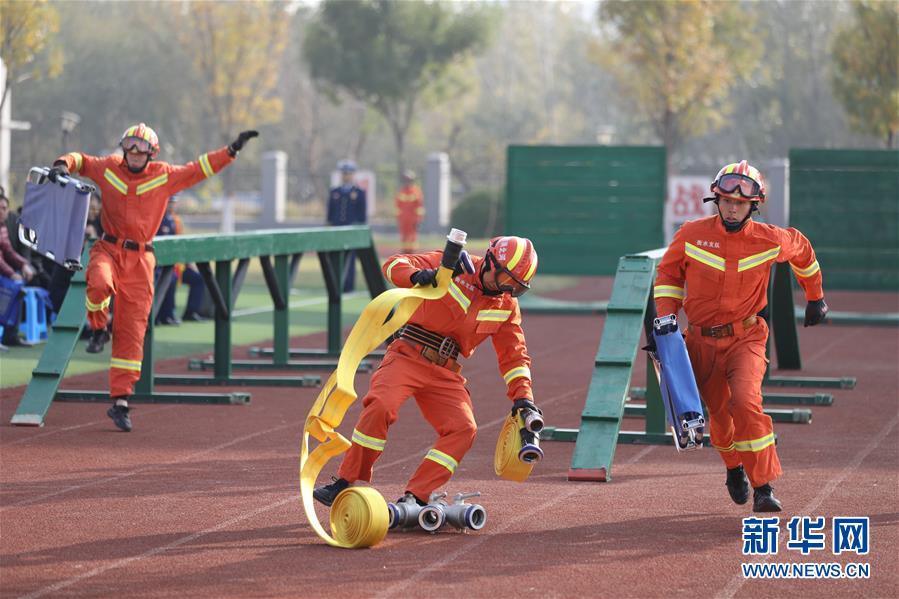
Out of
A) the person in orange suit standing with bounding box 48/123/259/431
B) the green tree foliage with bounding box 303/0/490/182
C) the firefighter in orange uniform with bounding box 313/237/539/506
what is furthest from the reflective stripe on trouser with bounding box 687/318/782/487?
the green tree foliage with bounding box 303/0/490/182

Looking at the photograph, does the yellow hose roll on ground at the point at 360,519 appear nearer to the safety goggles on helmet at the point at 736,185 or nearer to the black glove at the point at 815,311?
the safety goggles on helmet at the point at 736,185

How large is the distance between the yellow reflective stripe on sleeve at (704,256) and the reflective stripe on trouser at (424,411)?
151cm

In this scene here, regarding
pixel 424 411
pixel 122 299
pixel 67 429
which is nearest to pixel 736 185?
pixel 424 411

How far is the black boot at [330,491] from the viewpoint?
8453mm

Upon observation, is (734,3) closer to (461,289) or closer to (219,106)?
(219,106)

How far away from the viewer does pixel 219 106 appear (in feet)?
184

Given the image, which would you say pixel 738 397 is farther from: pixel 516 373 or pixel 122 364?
pixel 122 364

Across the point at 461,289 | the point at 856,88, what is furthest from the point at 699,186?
the point at 461,289

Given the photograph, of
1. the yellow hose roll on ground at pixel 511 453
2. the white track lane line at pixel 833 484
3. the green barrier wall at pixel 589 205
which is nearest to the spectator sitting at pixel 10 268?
the green barrier wall at pixel 589 205

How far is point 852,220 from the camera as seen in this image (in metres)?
23.1

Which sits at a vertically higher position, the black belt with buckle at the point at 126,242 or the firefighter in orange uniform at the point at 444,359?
the black belt with buckle at the point at 126,242

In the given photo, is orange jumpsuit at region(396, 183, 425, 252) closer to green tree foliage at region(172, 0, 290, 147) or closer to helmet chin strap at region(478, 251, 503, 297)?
green tree foliage at region(172, 0, 290, 147)

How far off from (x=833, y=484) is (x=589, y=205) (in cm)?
1401

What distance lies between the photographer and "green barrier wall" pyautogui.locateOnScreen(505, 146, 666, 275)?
77.7ft
